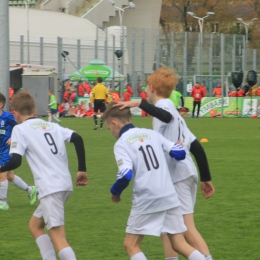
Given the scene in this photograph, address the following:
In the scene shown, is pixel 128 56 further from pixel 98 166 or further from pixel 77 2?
pixel 98 166

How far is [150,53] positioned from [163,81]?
1654 inches

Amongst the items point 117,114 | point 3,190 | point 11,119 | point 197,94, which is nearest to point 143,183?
point 117,114

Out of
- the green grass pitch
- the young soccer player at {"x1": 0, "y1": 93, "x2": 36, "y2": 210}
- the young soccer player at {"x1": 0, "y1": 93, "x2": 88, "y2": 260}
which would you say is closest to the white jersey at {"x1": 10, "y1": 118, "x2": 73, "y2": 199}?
the young soccer player at {"x1": 0, "y1": 93, "x2": 88, "y2": 260}

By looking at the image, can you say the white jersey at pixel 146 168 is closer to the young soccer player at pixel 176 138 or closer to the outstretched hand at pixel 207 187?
the young soccer player at pixel 176 138

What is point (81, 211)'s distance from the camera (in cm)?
984

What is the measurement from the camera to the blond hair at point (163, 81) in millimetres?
5965

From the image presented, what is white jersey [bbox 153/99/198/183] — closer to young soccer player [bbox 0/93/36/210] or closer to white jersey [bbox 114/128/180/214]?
white jersey [bbox 114/128/180/214]

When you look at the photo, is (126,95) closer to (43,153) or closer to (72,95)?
(72,95)

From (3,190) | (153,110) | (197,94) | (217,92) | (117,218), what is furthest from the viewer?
(217,92)

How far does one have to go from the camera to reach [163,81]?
5.96 meters

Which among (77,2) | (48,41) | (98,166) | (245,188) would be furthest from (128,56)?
(245,188)

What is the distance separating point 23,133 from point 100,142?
1541cm

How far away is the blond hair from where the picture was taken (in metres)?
5.96

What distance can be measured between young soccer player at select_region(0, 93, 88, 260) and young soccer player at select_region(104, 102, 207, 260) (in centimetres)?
63
